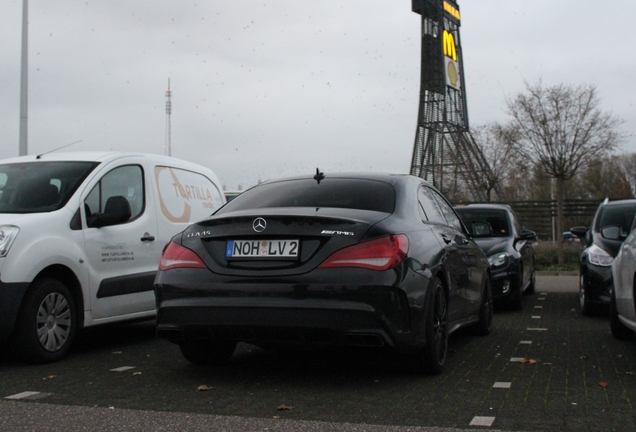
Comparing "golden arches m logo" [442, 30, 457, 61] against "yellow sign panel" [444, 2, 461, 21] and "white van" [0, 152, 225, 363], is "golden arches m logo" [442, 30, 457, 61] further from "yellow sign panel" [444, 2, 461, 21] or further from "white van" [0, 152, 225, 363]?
"white van" [0, 152, 225, 363]

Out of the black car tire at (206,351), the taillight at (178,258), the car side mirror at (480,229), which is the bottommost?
the black car tire at (206,351)

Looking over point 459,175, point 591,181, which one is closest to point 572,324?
point 459,175

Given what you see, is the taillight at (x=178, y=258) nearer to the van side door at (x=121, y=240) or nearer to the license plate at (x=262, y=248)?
the license plate at (x=262, y=248)

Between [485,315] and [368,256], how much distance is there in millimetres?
3389

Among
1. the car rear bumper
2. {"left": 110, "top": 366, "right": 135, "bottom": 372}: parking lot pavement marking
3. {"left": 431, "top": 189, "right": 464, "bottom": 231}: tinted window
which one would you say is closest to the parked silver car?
{"left": 431, "top": 189, "right": 464, "bottom": 231}: tinted window

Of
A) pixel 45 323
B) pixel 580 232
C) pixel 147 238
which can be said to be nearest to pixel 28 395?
pixel 45 323

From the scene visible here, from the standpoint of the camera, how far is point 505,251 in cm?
1120

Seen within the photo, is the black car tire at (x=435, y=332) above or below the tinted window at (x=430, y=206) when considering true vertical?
below

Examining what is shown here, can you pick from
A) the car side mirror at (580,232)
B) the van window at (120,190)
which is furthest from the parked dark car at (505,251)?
the van window at (120,190)

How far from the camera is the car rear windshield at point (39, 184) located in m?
6.87

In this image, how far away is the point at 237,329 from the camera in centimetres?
508

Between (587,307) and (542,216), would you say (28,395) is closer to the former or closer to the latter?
(587,307)

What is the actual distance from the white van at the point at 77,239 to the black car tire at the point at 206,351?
1.22 meters

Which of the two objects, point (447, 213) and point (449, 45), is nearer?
point (447, 213)
